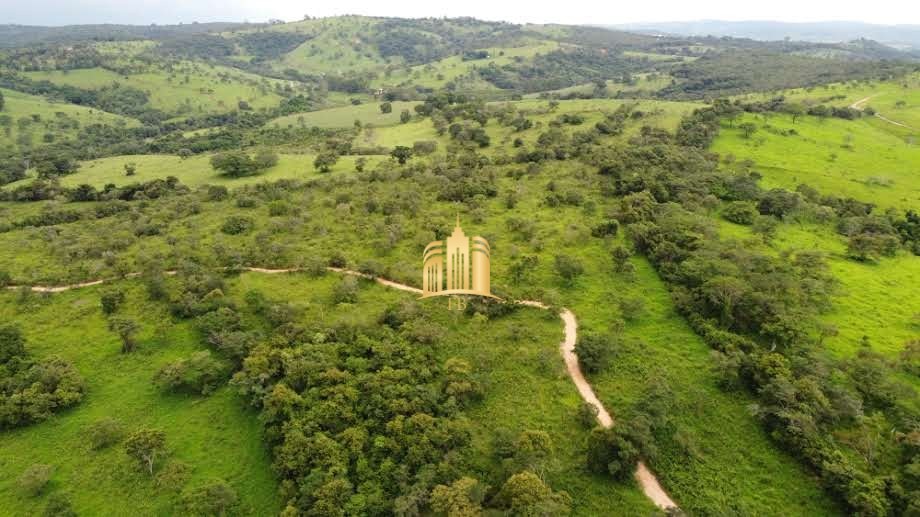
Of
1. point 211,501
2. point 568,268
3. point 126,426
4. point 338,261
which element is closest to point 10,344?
point 126,426

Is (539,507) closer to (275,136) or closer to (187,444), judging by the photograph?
(187,444)

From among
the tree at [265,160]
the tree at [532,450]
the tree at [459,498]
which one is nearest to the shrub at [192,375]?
the tree at [459,498]

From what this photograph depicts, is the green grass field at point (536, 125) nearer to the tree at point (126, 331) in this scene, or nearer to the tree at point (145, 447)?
the tree at point (126, 331)

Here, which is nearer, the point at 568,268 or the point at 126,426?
the point at 126,426

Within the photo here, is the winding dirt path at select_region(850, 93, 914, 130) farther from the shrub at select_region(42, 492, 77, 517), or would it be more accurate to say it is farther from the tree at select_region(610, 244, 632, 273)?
the shrub at select_region(42, 492, 77, 517)

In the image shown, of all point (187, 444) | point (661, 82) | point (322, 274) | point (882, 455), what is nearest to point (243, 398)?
point (187, 444)

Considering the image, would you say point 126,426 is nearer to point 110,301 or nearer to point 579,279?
point 110,301
